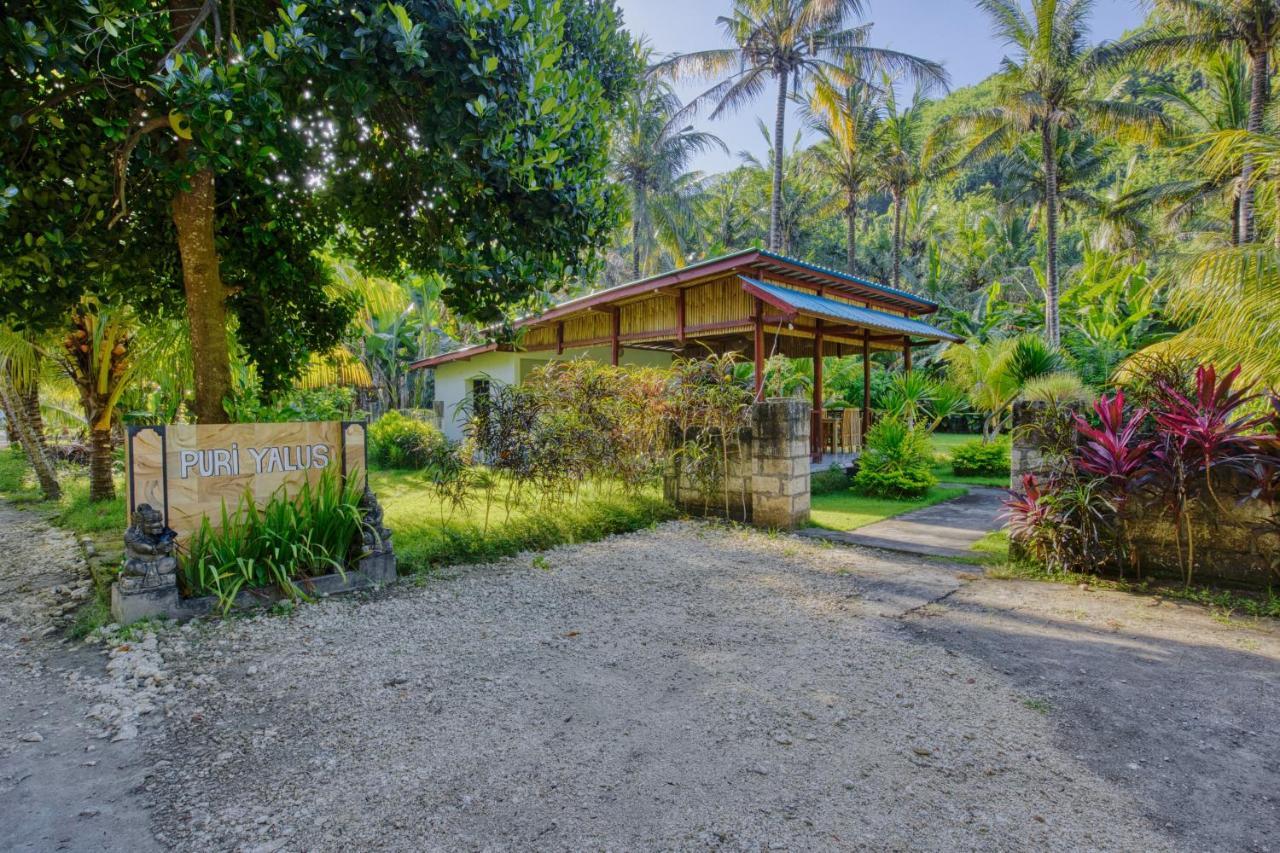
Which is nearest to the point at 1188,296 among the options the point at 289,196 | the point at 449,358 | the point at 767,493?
the point at 767,493

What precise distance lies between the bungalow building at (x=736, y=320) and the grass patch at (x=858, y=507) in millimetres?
1971

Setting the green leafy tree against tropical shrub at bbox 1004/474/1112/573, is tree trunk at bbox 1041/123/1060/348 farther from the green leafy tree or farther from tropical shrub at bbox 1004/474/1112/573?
the green leafy tree

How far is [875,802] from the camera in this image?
228 centimetres

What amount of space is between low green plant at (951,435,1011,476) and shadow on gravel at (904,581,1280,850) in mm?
8335

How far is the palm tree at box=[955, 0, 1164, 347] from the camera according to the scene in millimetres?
17375

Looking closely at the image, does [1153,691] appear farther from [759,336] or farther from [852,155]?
[852,155]

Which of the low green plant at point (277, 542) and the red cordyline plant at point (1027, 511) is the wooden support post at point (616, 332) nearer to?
the low green plant at point (277, 542)

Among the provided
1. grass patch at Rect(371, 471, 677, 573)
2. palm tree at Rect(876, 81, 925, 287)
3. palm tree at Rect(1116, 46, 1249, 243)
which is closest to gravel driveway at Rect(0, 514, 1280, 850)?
grass patch at Rect(371, 471, 677, 573)

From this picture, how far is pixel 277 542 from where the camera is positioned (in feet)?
15.5

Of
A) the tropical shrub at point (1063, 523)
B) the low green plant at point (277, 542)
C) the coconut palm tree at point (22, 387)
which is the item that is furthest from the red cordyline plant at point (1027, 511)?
the coconut palm tree at point (22, 387)

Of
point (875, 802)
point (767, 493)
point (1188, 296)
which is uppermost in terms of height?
point (1188, 296)

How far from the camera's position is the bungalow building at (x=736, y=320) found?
10.4 meters

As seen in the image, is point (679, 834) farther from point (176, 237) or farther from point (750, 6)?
point (750, 6)

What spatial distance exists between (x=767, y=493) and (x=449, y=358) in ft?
41.1
